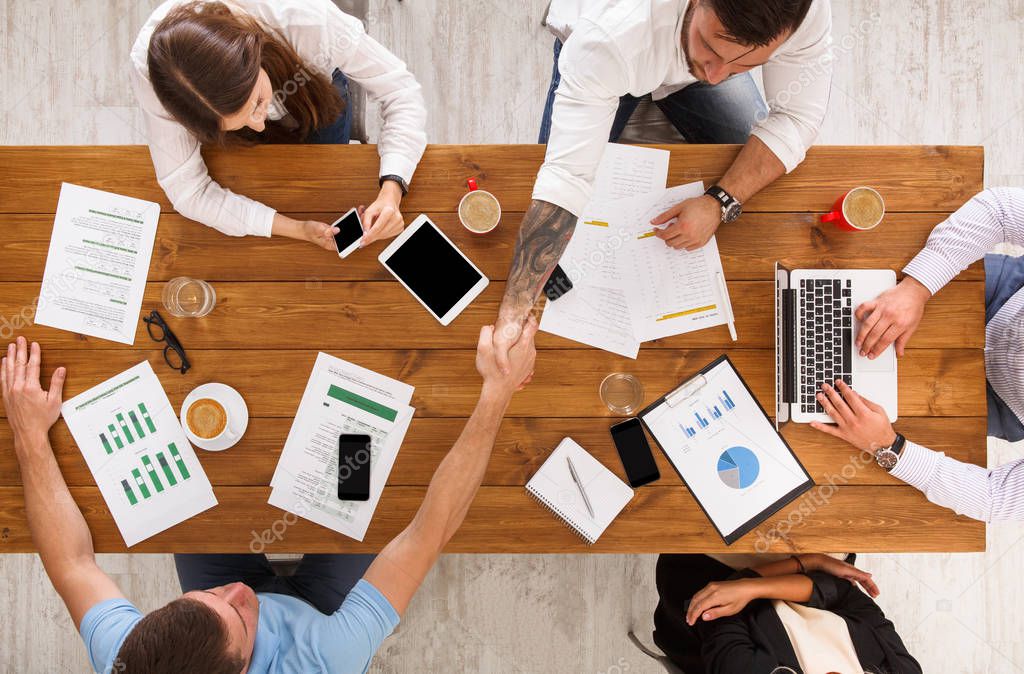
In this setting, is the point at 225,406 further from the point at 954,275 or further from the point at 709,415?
the point at 954,275

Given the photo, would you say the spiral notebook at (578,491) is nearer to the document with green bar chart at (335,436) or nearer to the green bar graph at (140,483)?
the document with green bar chart at (335,436)

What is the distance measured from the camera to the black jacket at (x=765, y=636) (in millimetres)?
1521

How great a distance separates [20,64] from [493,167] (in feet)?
7.18

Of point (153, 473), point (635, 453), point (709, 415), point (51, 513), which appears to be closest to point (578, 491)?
point (635, 453)

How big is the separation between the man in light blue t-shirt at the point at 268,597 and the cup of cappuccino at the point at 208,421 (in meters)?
0.34

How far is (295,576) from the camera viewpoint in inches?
71.6

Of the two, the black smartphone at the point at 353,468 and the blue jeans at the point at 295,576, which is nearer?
the black smartphone at the point at 353,468

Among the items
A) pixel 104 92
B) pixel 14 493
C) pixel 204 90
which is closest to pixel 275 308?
pixel 204 90

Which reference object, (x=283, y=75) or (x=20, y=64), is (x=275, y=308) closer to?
(x=283, y=75)

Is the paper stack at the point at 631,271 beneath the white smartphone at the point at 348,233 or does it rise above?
above

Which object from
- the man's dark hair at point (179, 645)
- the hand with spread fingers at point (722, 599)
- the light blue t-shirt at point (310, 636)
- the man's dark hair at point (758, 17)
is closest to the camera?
the man's dark hair at point (758, 17)

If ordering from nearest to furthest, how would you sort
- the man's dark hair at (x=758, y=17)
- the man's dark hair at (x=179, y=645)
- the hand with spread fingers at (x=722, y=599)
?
the man's dark hair at (x=758, y=17) → the man's dark hair at (x=179, y=645) → the hand with spread fingers at (x=722, y=599)

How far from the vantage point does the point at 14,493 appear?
1512 mm

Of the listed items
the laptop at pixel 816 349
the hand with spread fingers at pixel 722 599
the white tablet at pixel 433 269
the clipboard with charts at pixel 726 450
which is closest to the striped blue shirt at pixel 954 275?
the laptop at pixel 816 349
